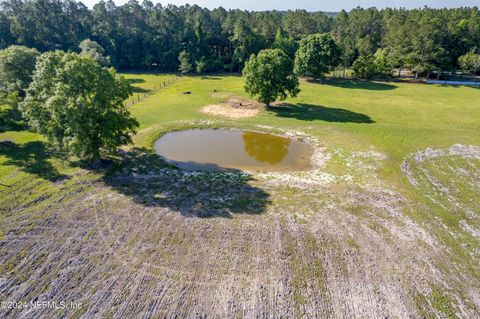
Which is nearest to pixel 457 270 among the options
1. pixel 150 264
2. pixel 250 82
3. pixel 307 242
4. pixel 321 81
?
pixel 307 242

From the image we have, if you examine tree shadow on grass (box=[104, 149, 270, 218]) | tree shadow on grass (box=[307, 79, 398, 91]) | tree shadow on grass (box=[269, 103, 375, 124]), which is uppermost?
tree shadow on grass (box=[307, 79, 398, 91])

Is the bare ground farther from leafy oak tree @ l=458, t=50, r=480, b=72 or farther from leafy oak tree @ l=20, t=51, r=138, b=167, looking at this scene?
leafy oak tree @ l=458, t=50, r=480, b=72

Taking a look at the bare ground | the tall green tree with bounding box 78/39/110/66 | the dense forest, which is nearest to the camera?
the bare ground

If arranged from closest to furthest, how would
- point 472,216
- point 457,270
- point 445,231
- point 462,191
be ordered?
point 457,270, point 445,231, point 472,216, point 462,191

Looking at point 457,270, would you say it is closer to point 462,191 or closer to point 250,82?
point 462,191

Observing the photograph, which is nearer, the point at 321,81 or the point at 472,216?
the point at 472,216

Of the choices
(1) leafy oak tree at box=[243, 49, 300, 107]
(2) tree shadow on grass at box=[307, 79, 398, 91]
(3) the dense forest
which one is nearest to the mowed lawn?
(2) tree shadow on grass at box=[307, 79, 398, 91]

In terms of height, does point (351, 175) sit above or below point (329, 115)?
below
